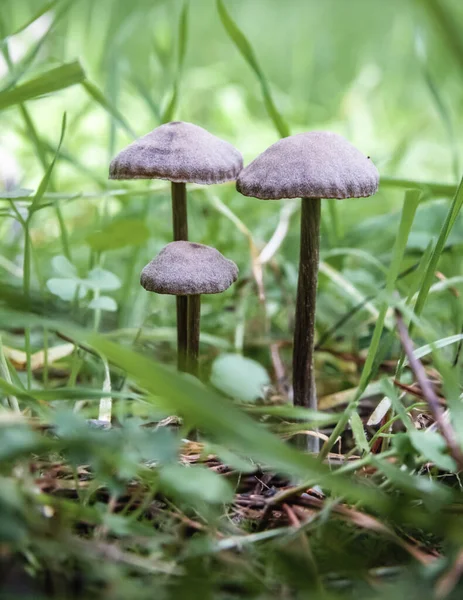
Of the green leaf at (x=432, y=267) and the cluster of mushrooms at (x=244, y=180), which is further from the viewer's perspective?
the cluster of mushrooms at (x=244, y=180)

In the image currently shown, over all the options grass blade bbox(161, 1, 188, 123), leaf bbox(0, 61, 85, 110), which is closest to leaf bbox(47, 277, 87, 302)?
leaf bbox(0, 61, 85, 110)

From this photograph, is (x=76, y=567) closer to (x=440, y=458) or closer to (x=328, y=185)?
(x=440, y=458)

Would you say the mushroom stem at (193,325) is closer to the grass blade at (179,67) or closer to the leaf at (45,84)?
the leaf at (45,84)

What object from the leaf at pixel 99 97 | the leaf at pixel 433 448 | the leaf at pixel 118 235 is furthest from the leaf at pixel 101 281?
the leaf at pixel 433 448

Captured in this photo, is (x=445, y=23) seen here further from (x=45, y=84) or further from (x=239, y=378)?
(x=45, y=84)

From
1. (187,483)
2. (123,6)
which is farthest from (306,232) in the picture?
(123,6)

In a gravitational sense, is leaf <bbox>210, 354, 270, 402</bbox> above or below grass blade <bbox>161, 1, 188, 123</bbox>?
below

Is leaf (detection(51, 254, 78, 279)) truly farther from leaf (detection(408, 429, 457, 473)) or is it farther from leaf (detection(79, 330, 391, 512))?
leaf (detection(408, 429, 457, 473))

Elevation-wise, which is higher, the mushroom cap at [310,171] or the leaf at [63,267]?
the mushroom cap at [310,171]
